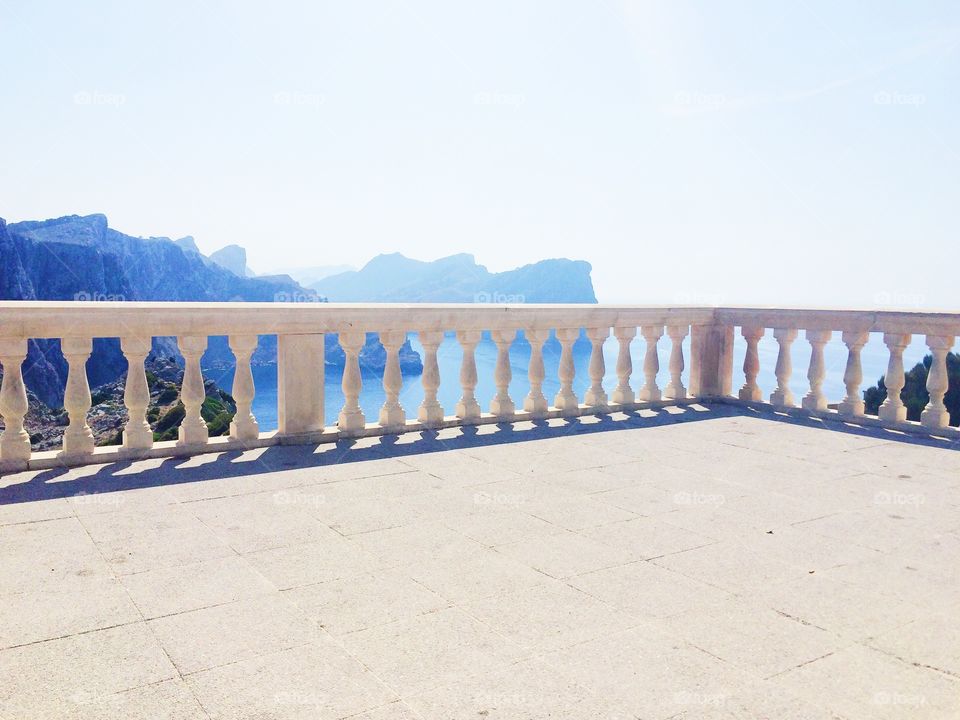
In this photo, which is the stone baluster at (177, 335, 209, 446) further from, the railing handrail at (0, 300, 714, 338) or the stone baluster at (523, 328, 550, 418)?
the stone baluster at (523, 328, 550, 418)

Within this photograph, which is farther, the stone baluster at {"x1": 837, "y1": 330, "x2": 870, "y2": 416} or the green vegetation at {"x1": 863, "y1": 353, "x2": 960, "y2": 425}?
the green vegetation at {"x1": 863, "y1": 353, "x2": 960, "y2": 425}

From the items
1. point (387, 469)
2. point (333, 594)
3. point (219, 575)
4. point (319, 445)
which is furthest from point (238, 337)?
point (333, 594)

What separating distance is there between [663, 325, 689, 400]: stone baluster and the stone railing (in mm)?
14

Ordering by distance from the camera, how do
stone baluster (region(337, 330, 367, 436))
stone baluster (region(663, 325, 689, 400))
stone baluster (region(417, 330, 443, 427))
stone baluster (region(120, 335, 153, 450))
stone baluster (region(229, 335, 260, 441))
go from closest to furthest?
stone baluster (region(120, 335, 153, 450))
stone baluster (region(229, 335, 260, 441))
stone baluster (region(337, 330, 367, 436))
stone baluster (region(417, 330, 443, 427))
stone baluster (region(663, 325, 689, 400))

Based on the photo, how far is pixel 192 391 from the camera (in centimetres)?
574

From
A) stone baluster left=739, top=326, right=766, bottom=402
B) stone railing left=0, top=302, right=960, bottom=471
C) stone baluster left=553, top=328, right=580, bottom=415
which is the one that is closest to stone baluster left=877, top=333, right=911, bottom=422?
stone railing left=0, top=302, right=960, bottom=471

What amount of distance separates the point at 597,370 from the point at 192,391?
4080mm

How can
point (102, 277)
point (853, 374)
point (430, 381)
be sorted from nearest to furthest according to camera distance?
point (430, 381) < point (853, 374) < point (102, 277)

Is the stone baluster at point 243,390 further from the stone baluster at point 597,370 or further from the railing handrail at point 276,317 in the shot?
the stone baluster at point 597,370

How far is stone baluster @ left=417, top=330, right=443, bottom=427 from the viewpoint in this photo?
683cm

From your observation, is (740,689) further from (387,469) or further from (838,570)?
(387,469)

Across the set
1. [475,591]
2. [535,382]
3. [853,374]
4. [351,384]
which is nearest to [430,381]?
[351,384]

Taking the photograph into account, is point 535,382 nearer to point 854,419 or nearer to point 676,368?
point 676,368

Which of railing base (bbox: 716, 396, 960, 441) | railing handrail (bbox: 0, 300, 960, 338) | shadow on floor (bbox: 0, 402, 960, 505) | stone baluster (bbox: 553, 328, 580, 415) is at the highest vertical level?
railing handrail (bbox: 0, 300, 960, 338)
